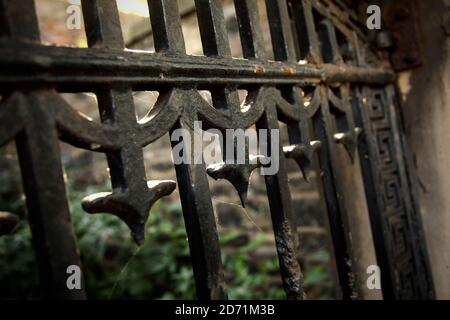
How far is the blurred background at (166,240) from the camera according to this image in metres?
2.00

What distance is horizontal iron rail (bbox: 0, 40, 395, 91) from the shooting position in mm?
454

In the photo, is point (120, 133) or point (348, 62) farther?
point (348, 62)

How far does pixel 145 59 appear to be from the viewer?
59 cm

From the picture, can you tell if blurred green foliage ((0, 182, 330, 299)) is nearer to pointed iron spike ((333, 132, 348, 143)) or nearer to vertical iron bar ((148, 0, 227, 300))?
pointed iron spike ((333, 132, 348, 143))

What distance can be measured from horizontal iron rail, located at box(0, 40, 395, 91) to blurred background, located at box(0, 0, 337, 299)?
1088 mm

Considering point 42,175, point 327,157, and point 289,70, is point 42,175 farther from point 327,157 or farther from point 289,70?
point 327,157

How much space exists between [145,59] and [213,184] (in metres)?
1.95

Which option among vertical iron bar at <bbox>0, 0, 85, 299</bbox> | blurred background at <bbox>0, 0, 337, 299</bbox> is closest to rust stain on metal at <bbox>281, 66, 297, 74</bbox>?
vertical iron bar at <bbox>0, 0, 85, 299</bbox>

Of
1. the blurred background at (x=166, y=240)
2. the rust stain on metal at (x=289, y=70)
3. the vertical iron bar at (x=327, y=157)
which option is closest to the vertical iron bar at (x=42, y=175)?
the rust stain on metal at (x=289, y=70)

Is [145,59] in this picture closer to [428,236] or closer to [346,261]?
[346,261]

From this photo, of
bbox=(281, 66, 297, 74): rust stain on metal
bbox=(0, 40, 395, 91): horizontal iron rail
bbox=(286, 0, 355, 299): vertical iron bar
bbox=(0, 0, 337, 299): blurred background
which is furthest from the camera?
bbox=(0, 0, 337, 299): blurred background

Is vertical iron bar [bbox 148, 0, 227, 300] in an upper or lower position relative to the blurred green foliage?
upper
